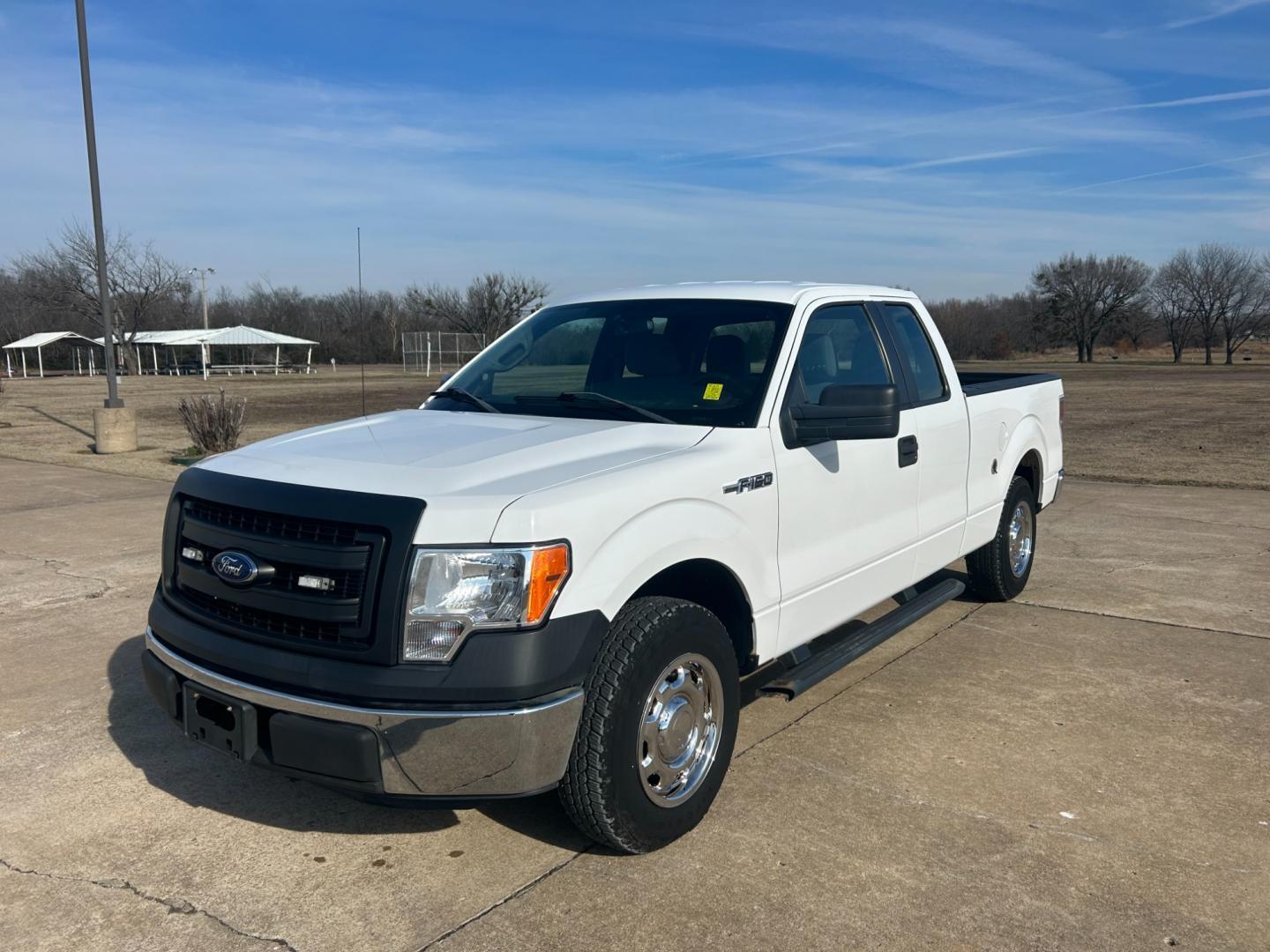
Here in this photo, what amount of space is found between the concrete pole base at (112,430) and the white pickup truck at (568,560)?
13333 millimetres

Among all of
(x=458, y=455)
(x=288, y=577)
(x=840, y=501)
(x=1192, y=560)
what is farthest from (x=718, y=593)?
(x=1192, y=560)

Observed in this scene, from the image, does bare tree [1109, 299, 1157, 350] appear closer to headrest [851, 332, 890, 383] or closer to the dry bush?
the dry bush

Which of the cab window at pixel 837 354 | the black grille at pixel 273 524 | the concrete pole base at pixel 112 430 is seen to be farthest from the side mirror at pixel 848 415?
the concrete pole base at pixel 112 430

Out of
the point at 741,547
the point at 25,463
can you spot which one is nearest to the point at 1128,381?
the point at 25,463

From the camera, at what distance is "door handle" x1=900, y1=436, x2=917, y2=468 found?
474 centimetres

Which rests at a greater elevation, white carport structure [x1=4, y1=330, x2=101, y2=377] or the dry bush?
white carport structure [x1=4, y1=330, x2=101, y2=377]

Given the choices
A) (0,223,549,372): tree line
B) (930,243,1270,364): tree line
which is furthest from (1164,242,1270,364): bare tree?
(0,223,549,372): tree line

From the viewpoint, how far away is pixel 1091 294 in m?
80.0

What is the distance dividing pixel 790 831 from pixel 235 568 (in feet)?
6.66

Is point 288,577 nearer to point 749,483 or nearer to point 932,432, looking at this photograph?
point 749,483

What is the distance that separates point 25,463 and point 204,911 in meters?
13.7

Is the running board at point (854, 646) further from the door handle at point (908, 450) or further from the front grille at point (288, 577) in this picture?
the front grille at point (288, 577)

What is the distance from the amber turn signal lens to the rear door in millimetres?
2488

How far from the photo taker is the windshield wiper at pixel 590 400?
402 cm
